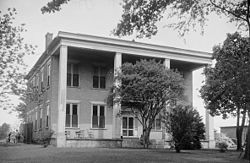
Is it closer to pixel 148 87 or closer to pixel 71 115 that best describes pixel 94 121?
pixel 71 115

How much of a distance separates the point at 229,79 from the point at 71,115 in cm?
1592

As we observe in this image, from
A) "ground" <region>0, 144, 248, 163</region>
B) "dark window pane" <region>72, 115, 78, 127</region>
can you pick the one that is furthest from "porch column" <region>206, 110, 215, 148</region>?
"ground" <region>0, 144, 248, 163</region>

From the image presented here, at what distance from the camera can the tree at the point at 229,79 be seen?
17.5 metres

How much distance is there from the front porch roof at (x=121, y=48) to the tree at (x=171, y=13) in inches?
496

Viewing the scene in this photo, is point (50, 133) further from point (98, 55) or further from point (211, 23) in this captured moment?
point (211, 23)

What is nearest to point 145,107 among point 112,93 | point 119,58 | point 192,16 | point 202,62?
point 112,93

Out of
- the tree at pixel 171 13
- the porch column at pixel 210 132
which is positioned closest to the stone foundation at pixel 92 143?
the porch column at pixel 210 132

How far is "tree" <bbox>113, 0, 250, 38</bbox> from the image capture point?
13539 mm

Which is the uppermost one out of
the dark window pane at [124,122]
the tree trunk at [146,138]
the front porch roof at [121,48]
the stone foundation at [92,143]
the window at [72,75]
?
the front porch roof at [121,48]

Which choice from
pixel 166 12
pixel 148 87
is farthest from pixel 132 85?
pixel 166 12

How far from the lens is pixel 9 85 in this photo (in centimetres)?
1891

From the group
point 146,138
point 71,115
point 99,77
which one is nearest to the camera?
point 146,138

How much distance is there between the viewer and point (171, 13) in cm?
1526

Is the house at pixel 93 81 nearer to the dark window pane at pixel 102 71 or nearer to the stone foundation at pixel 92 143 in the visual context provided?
the dark window pane at pixel 102 71
